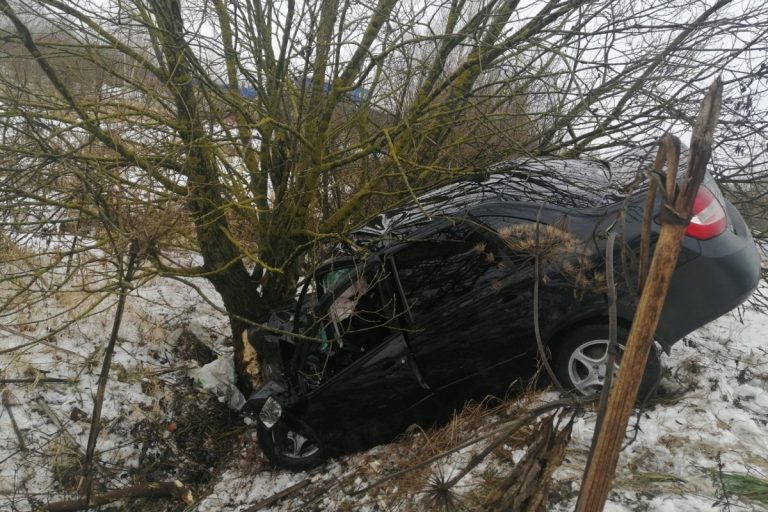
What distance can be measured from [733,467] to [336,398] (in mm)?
2572

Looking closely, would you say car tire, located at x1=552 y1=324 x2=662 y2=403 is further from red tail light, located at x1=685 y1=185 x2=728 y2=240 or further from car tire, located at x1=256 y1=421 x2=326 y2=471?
car tire, located at x1=256 y1=421 x2=326 y2=471

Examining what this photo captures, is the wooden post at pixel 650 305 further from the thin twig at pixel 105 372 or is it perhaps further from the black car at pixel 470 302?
the thin twig at pixel 105 372

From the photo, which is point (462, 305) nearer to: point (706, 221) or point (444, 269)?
point (444, 269)

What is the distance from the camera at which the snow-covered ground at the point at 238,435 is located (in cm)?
266

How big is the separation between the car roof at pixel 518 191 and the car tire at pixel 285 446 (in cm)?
184

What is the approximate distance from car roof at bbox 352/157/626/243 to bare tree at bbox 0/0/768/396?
0.33m

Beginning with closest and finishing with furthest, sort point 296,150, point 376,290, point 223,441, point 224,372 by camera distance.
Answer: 1. point 376,290
2. point 296,150
3. point 223,441
4. point 224,372

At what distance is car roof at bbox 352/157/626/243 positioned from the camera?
3.37m

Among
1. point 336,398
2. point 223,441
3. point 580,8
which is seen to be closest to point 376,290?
point 336,398

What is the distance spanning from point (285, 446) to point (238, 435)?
99 cm

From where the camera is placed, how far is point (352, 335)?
4020 millimetres

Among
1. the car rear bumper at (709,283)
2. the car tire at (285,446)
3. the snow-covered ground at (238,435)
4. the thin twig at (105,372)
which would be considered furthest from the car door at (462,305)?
the thin twig at (105,372)

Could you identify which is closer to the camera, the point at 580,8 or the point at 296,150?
the point at 580,8

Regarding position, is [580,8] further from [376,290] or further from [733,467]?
[733,467]
